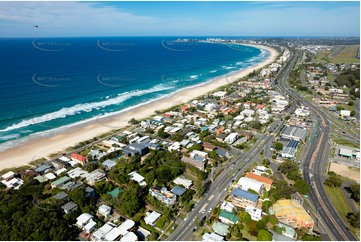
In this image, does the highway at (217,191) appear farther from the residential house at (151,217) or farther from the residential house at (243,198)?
the residential house at (151,217)

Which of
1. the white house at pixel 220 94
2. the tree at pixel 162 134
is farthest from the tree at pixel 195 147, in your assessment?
the white house at pixel 220 94

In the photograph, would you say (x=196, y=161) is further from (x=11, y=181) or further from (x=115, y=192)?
(x=11, y=181)

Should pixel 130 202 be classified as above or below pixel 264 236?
above

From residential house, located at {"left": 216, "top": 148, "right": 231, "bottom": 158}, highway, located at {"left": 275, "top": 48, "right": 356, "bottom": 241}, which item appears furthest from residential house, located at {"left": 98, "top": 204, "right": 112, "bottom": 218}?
highway, located at {"left": 275, "top": 48, "right": 356, "bottom": 241}

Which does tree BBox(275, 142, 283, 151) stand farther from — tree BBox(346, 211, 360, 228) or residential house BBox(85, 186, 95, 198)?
residential house BBox(85, 186, 95, 198)

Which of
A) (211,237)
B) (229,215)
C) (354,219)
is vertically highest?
(354,219)

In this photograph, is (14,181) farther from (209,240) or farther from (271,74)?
(271,74)

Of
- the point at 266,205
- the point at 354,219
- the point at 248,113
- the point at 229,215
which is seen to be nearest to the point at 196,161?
the point at 229,215
